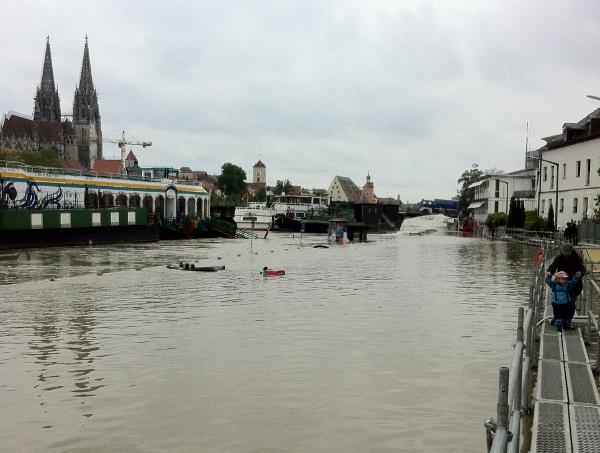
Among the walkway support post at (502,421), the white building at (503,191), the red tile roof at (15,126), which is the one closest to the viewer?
the walkway support post at (502,421)

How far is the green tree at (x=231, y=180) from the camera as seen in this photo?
6811 inches

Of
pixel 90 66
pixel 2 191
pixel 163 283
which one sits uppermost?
pixel 90 66

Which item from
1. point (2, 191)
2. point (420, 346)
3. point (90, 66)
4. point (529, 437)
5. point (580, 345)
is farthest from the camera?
point (90, 66)

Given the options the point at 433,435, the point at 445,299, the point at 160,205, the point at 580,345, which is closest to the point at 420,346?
the point at 580,345

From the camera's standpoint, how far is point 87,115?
18725 cm

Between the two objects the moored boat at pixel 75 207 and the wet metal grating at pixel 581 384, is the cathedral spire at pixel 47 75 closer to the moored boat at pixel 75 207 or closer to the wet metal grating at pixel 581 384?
the moored boat at pixel 75 207

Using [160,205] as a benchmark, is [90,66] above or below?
above

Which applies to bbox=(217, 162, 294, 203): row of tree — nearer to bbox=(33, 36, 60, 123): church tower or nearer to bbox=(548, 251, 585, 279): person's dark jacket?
bbox=(33, 36, 60, 123): church tower

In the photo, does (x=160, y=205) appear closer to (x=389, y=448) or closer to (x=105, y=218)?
(x=105, y=218)

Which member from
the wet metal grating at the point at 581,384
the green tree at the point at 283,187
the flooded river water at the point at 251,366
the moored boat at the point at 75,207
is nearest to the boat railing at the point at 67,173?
the moored boat at the point at 75,207

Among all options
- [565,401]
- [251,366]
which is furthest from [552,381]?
[251,366]

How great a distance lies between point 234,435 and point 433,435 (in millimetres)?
2325

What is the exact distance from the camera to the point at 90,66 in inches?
7653

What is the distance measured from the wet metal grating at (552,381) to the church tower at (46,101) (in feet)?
623
